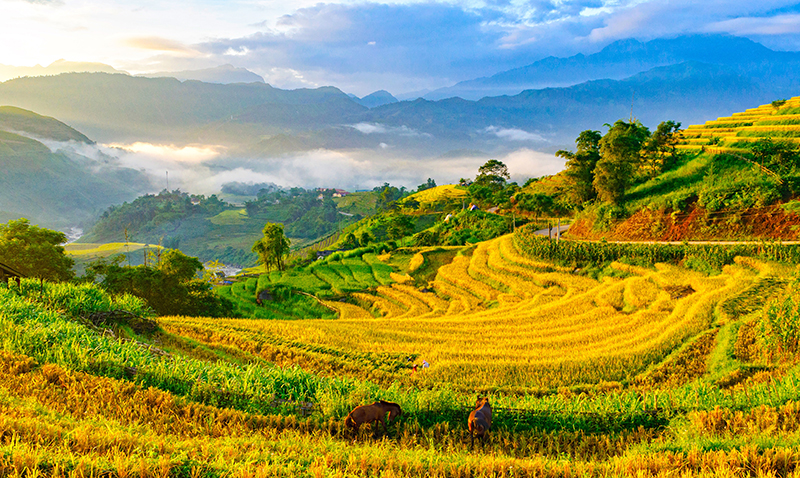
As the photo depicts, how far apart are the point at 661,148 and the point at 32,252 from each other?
1694 inches

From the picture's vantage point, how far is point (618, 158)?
83.1 feet

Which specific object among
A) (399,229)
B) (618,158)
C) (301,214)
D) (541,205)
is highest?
(301,214)

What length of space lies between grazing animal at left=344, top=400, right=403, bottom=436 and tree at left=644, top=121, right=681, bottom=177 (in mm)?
29984

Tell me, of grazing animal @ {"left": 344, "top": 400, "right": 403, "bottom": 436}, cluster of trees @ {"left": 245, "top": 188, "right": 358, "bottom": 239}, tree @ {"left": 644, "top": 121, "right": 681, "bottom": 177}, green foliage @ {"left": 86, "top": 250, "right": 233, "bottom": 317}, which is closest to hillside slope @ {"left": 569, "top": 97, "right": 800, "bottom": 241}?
tree @ {"left": 644, "top": 121, "right": 681, "bottom": 177}

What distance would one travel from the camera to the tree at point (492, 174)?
8088cm

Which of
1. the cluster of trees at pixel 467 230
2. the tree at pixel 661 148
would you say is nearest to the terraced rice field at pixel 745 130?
the tree at pixel 661 148

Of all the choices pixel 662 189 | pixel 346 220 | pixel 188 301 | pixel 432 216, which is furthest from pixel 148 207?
pixel 662 189

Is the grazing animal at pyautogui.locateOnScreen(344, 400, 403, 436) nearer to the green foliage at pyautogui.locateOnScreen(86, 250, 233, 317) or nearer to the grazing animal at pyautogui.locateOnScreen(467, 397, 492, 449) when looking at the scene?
the grazing animal at pyautogui.locateOnScreen(467, 397, 492, 449)

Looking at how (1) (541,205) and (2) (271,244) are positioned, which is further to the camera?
(2) (271,244)

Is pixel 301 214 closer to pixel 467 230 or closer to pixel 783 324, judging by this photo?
pixel 467 230

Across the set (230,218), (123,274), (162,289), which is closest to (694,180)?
(162,289)

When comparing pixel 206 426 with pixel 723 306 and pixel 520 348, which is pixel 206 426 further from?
pixel 723 306

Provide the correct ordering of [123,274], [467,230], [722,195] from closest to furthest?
1. [722,195]
2. [123,274]
3. [467,230]

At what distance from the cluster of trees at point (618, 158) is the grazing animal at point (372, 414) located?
24598 mm
